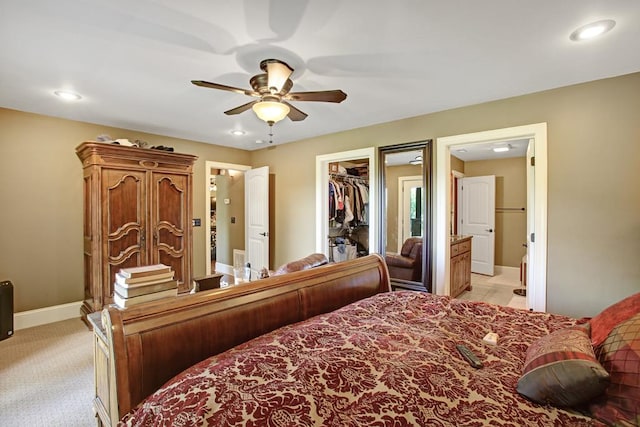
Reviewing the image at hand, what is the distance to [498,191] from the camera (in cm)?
625

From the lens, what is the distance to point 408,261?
384 centimetres

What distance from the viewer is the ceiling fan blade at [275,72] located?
2.18 m

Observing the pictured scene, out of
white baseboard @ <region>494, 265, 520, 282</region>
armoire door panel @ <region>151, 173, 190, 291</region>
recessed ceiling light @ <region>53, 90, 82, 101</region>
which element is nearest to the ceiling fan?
recessed ceiling light @ <region>53, 90, 82, 101</region>

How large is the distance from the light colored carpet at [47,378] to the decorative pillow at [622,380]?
2.66 metres

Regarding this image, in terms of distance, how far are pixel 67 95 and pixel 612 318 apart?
174 inches

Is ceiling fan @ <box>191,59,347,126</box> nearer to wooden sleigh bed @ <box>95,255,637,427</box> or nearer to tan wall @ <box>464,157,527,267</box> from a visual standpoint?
Answer: wooden sleigh bed @ <box>95,255,637,427</box>

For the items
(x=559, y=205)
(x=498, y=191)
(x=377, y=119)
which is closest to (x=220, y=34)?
(x=377, y=119)

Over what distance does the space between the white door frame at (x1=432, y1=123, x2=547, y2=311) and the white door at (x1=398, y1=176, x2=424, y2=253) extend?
0.31 meters

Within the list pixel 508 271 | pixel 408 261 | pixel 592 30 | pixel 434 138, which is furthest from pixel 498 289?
pixel 592 30

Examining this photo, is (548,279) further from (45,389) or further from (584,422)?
(45,389)

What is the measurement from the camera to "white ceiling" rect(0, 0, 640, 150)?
5.63 ft

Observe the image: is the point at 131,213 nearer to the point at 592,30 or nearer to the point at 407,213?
the point at 407,213

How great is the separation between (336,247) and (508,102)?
130 inches

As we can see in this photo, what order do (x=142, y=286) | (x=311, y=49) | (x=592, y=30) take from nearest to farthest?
(x=142, y=286), (x=592, y=30), (x=311, y=49)
